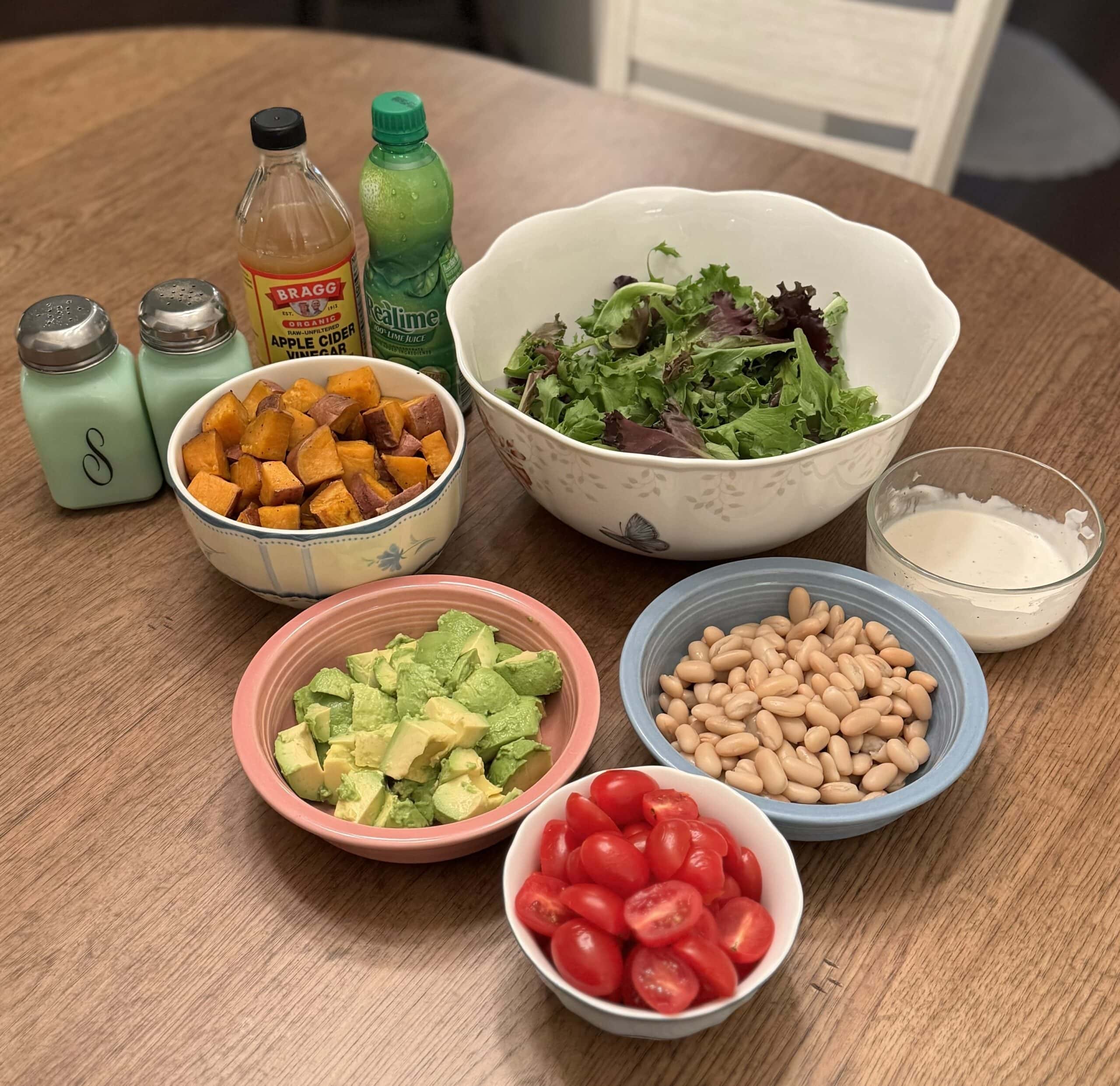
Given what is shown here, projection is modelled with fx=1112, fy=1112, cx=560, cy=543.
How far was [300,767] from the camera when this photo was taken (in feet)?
2.98

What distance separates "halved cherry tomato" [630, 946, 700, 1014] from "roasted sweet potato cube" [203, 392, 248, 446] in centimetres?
65

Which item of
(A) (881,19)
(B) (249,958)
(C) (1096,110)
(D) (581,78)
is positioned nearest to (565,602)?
(B) (249,958)

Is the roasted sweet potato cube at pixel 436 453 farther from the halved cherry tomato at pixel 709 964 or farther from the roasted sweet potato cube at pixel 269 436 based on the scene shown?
the halved cherry tomato at pixel 709 964

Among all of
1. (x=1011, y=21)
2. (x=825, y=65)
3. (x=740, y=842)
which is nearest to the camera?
(x=740, y=842)

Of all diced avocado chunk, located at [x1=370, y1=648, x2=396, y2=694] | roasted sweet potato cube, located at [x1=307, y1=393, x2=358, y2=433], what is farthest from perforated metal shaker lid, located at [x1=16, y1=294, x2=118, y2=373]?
diced avocado chunk, located at [x1=370, y1=648, x2=396, y2=694]

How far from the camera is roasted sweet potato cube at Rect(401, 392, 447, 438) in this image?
114 centimetres

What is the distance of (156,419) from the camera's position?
1184mm

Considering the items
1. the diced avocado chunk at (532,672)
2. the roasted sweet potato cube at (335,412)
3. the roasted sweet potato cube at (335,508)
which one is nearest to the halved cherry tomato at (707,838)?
the diced avocado chunk at (532,672)

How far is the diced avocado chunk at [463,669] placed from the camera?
3.18ft

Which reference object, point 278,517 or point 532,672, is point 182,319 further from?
point 532,672

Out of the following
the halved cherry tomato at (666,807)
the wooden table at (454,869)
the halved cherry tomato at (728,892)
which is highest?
the halved cherry tomato at (666,807)

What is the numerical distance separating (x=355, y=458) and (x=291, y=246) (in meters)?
0.26

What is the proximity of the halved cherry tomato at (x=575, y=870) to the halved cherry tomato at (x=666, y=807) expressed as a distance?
61 mm

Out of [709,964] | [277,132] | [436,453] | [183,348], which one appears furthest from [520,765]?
[277,132]
